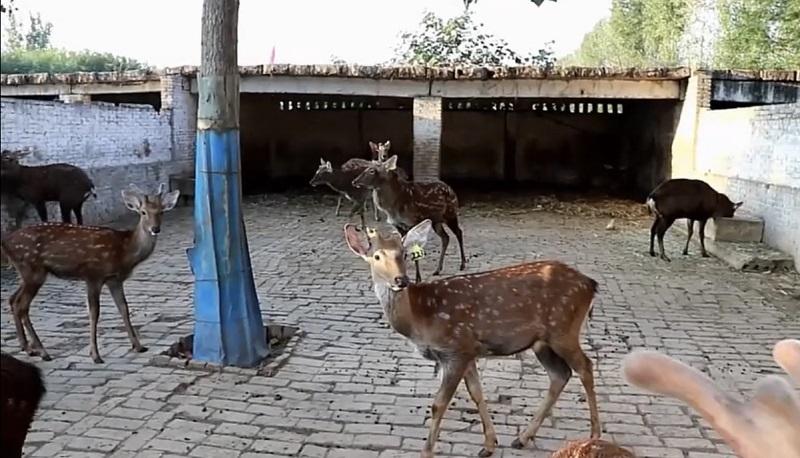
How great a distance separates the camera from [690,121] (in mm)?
12047

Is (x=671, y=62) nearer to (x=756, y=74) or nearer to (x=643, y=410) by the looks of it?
(x=756, y=74)

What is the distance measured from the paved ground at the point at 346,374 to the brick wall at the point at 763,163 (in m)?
1.06

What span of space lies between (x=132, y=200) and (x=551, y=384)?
2.77m

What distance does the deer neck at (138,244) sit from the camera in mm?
4672

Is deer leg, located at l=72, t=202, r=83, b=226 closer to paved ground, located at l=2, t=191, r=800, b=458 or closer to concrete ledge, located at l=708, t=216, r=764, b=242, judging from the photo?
paved ground, located at l=2, t=191, r=800, b=458

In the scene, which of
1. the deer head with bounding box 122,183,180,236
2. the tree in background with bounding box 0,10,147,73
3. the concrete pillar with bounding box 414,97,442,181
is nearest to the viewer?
the tree in background with bounding box 0,10,147,73

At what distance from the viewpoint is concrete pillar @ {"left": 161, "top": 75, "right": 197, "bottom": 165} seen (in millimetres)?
12602

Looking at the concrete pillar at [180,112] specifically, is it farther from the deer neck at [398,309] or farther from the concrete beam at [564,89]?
the deer neck at [398,309]

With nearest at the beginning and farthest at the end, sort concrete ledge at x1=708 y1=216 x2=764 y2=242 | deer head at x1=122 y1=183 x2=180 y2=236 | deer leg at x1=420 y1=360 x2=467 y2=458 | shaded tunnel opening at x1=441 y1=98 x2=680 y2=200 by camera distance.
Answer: deer leg at x1=420 y1=360 x2=467 y2=458, deer head at x1=122 y1=183 x2=180 y2=236, concrete ledge at x1=708 y1=216 x2=764 y2=242, shaded tunnel opening at x1=441 y1=98 x2=680 y2=200

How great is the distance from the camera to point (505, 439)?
11.7 ft

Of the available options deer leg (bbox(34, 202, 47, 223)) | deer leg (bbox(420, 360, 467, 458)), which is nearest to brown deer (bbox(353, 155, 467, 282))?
deer leg (bbox(420, 360, 467, 458))

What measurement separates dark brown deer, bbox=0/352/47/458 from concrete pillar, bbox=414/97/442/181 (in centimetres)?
1211

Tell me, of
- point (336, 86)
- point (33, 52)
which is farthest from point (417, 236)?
point (336, 86)

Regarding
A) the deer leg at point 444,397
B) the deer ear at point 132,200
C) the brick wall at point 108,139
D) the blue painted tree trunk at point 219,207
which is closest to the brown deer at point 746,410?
the brick wall at point 108,139
